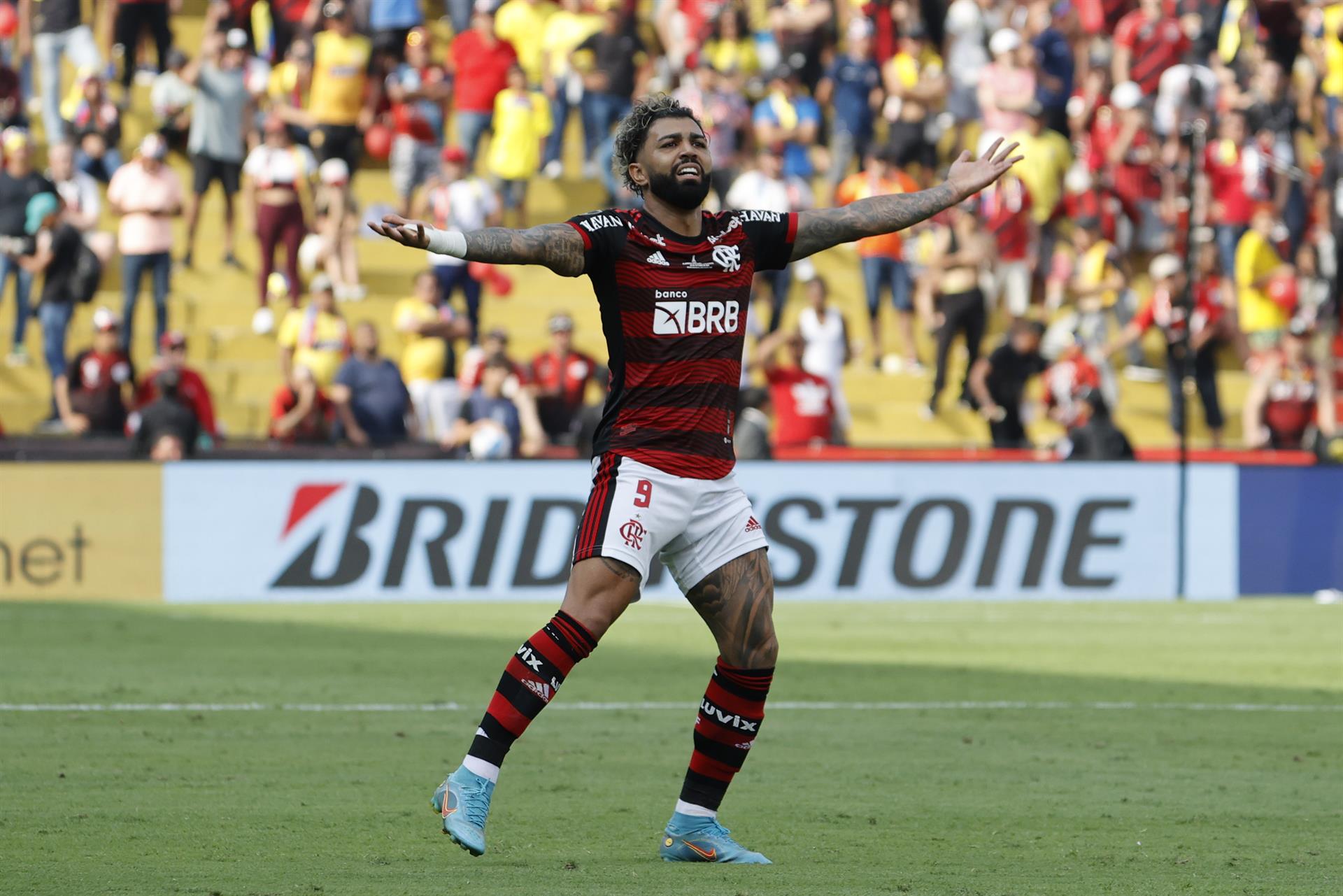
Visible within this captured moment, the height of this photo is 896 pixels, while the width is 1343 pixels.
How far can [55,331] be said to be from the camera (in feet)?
66.1

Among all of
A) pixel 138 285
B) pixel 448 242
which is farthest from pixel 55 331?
pixel 448 242

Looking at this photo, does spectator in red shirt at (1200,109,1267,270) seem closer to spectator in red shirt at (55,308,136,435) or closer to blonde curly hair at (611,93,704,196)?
spectator in red shirt at (55,308,136,435)

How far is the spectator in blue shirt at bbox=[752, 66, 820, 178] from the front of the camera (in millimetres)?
23219

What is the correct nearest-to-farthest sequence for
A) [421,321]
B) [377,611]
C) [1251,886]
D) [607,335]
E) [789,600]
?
[1251,886] → [607,335] → [377,611] → [789,600] → [421,321]

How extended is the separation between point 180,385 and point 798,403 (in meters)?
5.56

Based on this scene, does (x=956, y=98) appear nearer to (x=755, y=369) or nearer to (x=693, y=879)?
(x=755, y=369)

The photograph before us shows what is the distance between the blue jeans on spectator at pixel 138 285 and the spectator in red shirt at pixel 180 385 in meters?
1.63

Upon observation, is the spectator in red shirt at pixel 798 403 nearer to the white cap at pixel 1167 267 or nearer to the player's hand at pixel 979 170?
the white cap at pixel 1167 267

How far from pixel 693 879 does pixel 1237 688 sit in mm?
6678

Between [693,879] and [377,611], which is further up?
[693,879]

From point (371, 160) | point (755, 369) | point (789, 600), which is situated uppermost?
point (371, 160)

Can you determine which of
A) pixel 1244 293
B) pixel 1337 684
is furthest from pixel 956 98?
pixel 1337 684

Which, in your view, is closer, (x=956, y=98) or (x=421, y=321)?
(x=421, y=321)

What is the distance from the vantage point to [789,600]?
18062 millimetres
